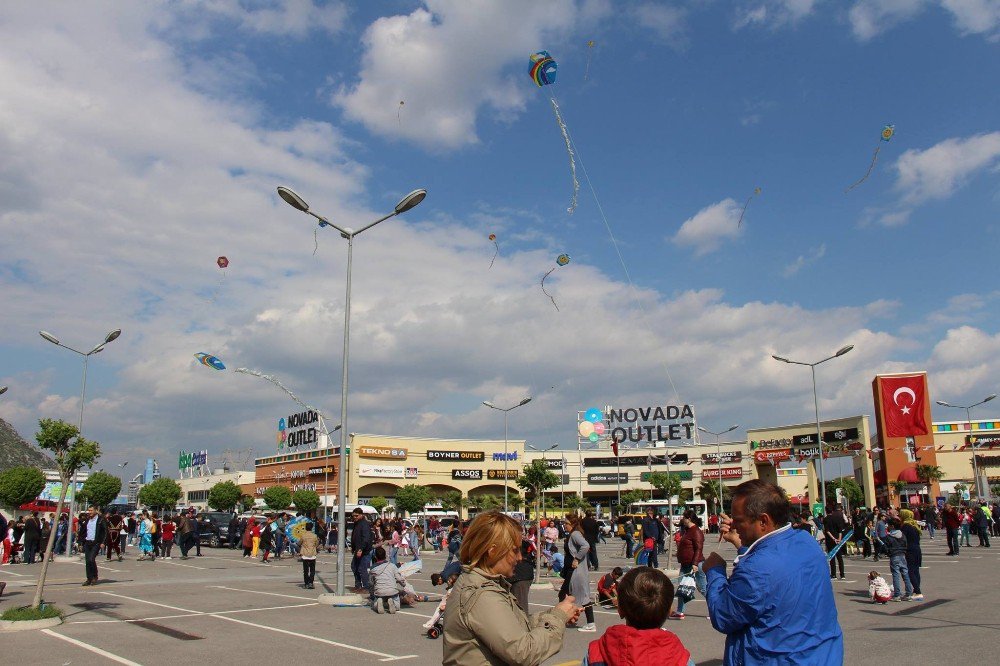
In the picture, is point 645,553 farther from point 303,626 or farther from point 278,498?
point 278,498

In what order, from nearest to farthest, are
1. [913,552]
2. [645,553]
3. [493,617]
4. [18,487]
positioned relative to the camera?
[493,617], [913,552], [645,553], [18,487]

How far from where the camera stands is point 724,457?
90.2 metres

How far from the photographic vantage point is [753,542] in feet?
12.4

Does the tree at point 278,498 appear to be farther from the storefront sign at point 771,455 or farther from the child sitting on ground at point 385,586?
the child sitting on ground at point 385,586

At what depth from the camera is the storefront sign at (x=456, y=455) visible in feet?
282

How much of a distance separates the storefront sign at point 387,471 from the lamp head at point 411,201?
67.1 meters

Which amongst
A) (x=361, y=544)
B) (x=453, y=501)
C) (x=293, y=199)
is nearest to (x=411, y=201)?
(x=293, y=199)

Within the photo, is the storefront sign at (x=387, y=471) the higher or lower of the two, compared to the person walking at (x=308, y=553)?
higher

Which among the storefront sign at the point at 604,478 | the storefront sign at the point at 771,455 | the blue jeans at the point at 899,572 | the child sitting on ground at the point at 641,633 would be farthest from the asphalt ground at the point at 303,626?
the storefront sign at the point at 604,478

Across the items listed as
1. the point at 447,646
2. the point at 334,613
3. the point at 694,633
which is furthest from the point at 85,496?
the point at 447,646

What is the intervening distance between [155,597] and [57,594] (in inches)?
93.7

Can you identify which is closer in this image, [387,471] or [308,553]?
[308,553]

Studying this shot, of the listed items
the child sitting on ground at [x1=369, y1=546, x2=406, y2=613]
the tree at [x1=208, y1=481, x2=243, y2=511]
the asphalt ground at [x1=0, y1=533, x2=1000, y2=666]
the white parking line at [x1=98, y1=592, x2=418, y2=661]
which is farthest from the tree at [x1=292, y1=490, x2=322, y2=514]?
the child sitting on ground at [x1=369, y1=546, x2=406, y2=613]

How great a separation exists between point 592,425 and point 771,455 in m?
22.5
